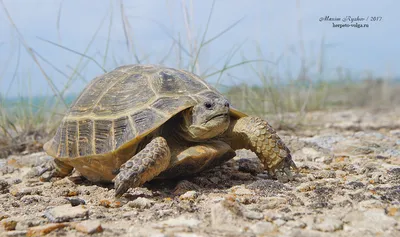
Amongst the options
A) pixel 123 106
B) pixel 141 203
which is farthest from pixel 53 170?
pixel 141 203

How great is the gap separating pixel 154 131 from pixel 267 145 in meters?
0.82

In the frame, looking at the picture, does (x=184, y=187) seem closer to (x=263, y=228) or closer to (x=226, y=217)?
(x=226, y=217)

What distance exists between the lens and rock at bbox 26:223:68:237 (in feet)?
6.26

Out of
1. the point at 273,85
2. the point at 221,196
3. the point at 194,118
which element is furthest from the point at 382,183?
the point at 273,85

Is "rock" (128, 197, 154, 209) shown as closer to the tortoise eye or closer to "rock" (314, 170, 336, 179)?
the tortoise eye

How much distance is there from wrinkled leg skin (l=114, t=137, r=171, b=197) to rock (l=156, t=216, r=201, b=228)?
1.68ft

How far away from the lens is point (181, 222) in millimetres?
2014

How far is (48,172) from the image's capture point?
365 cm

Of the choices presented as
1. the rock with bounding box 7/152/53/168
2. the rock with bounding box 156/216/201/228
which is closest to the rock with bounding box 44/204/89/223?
the rock with bounding box 156/216/201/228

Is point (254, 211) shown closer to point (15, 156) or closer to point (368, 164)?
point (368, 164)

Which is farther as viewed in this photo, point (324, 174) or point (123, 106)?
point (324, 174)

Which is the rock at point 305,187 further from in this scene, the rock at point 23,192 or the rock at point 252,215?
the rock at point 23,192

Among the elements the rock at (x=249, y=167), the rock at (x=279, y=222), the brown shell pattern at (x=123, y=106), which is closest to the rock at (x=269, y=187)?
the rock at (x=249, y=167)

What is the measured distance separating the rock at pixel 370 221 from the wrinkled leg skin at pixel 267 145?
95 cm
